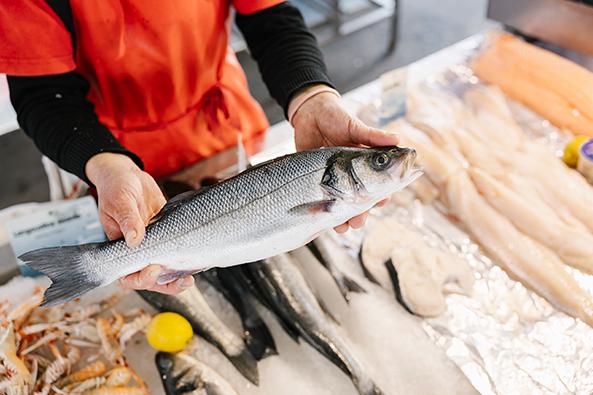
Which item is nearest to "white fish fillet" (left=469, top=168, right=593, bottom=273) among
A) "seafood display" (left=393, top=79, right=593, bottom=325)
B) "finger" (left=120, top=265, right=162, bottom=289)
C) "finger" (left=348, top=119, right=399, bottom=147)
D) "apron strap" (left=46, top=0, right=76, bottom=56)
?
"seafood display" (left=393, top=79, right=593, bottom=325)

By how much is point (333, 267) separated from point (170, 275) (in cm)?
62

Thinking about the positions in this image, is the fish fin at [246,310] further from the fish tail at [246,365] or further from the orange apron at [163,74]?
the orange apron at [163,74]

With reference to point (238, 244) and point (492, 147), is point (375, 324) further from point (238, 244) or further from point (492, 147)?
Answer: point (492, 147)

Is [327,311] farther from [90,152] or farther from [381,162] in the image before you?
[90,152]

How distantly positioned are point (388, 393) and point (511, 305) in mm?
499

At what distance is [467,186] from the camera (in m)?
2.26

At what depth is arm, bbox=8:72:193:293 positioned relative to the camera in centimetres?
160

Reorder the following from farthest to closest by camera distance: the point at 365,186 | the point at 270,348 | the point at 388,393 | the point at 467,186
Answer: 1. the point at 467,186
2. the point at 270,348
3. the point at 388,393
4. the point at 365,186

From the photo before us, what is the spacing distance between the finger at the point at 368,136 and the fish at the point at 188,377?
757mm

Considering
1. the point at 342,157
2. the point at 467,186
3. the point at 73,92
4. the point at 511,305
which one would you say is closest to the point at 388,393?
the point at 511,305

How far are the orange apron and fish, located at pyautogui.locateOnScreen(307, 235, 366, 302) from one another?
622 mm

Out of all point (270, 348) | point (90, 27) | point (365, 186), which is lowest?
point (270, 348)

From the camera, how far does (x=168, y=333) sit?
182 centimetres

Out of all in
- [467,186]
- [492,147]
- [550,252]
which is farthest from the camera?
[492,147]
